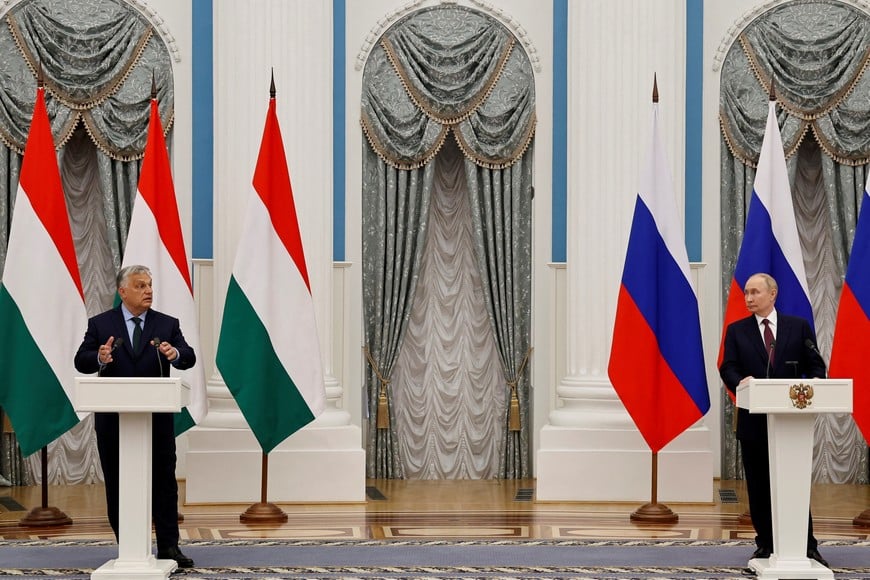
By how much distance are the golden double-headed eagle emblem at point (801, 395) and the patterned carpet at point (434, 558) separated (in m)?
0.82

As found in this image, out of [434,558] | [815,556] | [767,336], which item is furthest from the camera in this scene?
[434,558]

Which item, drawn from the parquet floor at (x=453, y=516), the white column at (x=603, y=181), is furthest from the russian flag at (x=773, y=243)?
the white column at (x=603, y=181)

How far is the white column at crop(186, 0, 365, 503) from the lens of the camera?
8.21m

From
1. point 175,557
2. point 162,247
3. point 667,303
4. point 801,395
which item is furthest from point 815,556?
point 162,247

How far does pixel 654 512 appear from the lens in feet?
24.4

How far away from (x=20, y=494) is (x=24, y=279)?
2036mm

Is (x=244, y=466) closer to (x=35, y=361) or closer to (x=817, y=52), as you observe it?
(x=35, y=361)

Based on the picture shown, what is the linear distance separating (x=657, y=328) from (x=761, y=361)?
1833mm

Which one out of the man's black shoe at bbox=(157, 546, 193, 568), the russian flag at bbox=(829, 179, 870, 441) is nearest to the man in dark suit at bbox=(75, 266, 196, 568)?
the man's black shoe at bbox=(157, 546, 193, 568)

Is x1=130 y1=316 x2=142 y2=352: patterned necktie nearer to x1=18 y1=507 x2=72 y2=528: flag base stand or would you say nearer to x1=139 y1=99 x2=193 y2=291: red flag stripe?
x1=139 y1=99 x2=193 y2=291: red flag stripe

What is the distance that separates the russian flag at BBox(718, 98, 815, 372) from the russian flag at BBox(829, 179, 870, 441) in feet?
0.96

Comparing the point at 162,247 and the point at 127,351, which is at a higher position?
the point at 162,247

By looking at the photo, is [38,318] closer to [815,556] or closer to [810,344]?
[810,344]

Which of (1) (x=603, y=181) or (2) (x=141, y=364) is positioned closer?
(2) (x=141, y=364)
